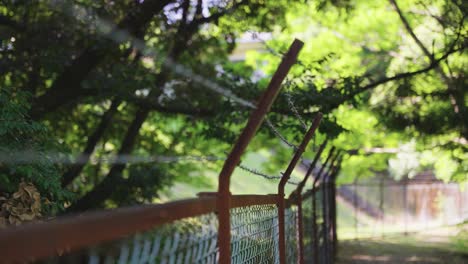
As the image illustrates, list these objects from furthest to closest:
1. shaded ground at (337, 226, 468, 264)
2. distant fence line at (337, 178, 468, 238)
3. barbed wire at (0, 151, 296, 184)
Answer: distant fence line at (337, 178, 468, 238) < shaded ground at (337, 226, 468, 264) < barbed wire at (0, 151, 296, 184)

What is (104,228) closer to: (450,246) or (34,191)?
(34,191)

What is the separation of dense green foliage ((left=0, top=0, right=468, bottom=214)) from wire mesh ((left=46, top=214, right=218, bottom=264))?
3.18 m

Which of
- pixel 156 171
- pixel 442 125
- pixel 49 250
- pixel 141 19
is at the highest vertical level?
pixel 141 19

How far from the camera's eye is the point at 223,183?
2.32 m

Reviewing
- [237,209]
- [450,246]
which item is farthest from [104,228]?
[450,246]

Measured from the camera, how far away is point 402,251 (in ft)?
56.2

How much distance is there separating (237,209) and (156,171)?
961 centimetres

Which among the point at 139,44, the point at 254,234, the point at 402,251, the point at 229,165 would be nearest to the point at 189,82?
the point at 139,44

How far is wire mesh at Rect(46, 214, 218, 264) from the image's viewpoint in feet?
4.86

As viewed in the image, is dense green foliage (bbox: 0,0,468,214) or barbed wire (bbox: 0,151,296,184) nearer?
barbed wire (bbox: 0,151,296,184)

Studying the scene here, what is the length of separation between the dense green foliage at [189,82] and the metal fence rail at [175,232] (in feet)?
8.73

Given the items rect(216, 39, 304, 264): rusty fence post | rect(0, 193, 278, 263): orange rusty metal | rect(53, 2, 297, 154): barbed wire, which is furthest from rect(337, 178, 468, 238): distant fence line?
rect(0, 193, 278, 263): orange rusty metal

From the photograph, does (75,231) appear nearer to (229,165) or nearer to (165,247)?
(165,247)

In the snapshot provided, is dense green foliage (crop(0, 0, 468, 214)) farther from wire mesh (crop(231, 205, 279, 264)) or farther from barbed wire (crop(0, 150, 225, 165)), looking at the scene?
wire mesh (crop(231, 205, 279, 264))
